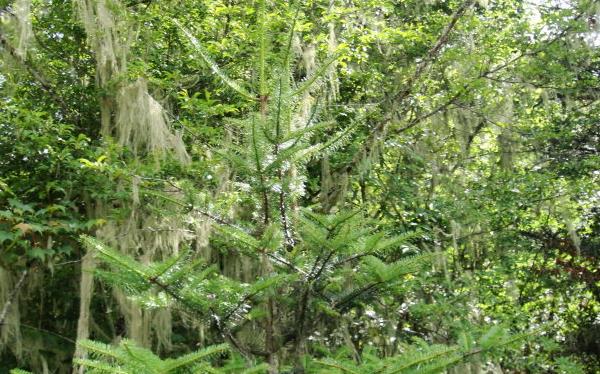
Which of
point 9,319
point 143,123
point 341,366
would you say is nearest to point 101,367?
point 341,366

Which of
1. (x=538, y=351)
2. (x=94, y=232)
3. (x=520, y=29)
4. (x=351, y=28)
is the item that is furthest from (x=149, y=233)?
(x=538, y=351)

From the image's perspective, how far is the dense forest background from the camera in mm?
1992

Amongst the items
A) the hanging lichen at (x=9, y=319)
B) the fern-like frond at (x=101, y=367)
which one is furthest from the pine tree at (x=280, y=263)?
the hanging lichen at (x=9, y=319)

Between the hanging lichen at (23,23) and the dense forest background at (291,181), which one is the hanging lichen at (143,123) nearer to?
the dense forest background at (291,181)

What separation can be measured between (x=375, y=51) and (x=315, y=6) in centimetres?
85

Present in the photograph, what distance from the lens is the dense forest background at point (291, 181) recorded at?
1992 mm

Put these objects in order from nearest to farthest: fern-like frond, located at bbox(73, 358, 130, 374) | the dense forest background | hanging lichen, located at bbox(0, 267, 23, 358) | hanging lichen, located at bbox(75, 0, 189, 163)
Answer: fern-like frond, located at bbox(73, 358, 130, 374) → the dense forest background → hanging lichen, located at bbox(0, 267, 23, 358) → hanging lichen, located at bbox(75, 0, 189, 163)

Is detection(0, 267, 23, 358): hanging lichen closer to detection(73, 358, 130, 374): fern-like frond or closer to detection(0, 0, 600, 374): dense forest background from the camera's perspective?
detection(0, 0, 600, 374): dense forest background

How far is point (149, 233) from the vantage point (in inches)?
176

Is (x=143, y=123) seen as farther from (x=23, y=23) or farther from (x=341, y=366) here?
(x=341, y=366)

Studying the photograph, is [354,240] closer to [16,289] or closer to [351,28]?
[16,289]

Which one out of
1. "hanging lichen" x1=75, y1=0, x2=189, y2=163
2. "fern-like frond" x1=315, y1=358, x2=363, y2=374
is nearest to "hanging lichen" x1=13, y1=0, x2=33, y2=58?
"hanging lichen" x1=75, y1=0, x2=189, y2=163

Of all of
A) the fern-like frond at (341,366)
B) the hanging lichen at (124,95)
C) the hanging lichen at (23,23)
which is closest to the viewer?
the fern-like frond at (341,366)

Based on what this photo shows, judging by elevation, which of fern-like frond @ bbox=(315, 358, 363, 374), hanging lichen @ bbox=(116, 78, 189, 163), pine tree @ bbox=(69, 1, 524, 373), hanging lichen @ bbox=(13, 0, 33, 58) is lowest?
fern-like frond @ bbox=(315, 358, 363, 374)
